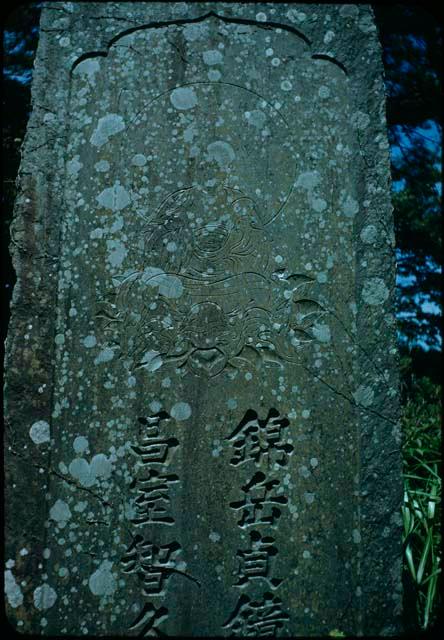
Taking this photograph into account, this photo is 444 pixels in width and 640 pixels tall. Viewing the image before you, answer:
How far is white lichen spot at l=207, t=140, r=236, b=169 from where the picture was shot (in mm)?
2129

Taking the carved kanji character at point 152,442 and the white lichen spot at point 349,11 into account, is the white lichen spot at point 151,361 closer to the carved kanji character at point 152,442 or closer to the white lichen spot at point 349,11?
the carved kanji character at point 152,442

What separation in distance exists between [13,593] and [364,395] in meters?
1.48

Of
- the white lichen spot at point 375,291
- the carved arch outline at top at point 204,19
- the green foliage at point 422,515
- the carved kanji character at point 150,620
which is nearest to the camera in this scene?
the carved kanji character at point 150,620

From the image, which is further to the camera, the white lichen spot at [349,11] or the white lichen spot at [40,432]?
the white lichen spot at [349,11]

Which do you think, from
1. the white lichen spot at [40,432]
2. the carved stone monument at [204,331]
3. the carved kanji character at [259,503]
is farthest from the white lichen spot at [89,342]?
the carved kanji character at [259,503]

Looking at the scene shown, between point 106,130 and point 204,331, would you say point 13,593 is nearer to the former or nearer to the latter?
point 204,331

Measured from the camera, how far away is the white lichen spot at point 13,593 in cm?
190

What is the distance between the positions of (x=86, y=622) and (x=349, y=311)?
59.0 inches

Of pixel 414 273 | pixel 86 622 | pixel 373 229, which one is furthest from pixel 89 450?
pixel 414 273

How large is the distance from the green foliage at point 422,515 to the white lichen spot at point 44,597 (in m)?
1.43

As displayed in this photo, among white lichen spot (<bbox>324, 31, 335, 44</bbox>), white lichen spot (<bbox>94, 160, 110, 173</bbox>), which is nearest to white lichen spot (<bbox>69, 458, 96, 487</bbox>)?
white lichen spot (<bbox>94, 160, 110, 173</bbox>)

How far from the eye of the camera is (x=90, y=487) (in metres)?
1.96

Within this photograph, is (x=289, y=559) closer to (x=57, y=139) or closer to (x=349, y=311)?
(x=349, y=311)

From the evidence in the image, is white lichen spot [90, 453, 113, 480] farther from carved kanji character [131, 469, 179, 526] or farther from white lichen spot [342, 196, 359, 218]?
white lichen spot [342, 196, 359, 218]
